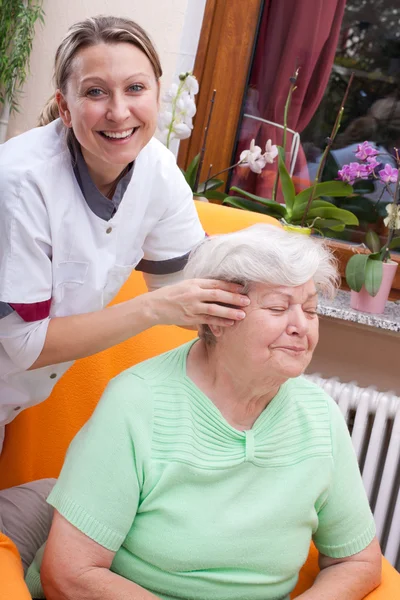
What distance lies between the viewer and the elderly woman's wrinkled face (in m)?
1.36

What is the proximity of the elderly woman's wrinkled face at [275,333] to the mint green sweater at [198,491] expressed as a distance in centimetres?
12

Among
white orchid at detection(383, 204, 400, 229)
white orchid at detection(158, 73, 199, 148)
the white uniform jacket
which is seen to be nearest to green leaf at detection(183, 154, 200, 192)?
white orchid at detection(158, 73, 199, 148)

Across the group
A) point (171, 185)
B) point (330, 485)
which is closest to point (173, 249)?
point (171, 185)

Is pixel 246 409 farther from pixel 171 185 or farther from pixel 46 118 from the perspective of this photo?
pixel 46 118

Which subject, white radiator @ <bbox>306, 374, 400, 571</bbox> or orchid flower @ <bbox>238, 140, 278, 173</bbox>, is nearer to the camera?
white radiator @ <bbox>306, 374, 400, 571</bbox>

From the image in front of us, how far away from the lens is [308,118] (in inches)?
109

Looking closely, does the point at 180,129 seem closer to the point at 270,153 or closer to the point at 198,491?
the point at 270,153

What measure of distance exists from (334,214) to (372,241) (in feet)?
0.60

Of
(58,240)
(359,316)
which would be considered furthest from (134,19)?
(58,240)

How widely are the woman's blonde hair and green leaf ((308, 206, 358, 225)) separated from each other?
1.13 meters

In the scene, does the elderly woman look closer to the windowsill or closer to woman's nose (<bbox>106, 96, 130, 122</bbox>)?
woman's nose (<bbox>106, 96, 130, 122</bbox>)

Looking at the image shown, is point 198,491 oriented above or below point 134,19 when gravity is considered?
below

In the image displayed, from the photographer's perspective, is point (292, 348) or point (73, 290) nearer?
point (292, 348)

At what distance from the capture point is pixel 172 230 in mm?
1660
